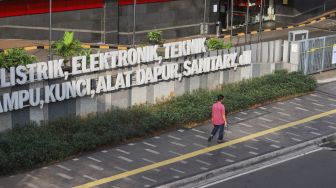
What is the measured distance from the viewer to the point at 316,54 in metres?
30.4

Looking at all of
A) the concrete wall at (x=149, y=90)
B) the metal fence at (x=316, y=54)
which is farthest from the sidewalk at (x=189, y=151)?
the metal fence at (x=316, y=54)

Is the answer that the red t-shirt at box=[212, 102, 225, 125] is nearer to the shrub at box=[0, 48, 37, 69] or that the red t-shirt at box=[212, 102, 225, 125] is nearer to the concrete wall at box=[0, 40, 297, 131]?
the concrete wall at box=[0, 40, 297, 131]

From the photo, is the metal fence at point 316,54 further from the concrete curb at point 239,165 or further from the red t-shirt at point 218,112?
the red t-shirt at point 218,112

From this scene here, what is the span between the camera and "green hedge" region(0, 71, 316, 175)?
20.1 m

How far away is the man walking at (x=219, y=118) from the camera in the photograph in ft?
72.5

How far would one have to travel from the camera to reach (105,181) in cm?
1930

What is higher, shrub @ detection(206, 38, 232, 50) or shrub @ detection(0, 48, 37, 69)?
shrub @ detection(206, 38, 232, 50)

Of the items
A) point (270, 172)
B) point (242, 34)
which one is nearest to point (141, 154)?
point (270, 172)

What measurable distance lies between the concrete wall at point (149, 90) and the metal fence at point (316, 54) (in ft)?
2.65

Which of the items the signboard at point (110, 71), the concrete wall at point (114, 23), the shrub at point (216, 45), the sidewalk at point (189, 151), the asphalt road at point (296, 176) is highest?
the concrete wall at point (114, 23)

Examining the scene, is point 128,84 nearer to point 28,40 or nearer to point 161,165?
point 161,165

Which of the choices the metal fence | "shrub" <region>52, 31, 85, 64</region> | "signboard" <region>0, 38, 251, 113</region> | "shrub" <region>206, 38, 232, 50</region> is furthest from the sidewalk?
"shrub" <region>52, 31, 85, 64</region>

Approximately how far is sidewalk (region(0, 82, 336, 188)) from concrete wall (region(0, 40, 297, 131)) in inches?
78.4

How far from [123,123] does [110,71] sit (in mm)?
2251
